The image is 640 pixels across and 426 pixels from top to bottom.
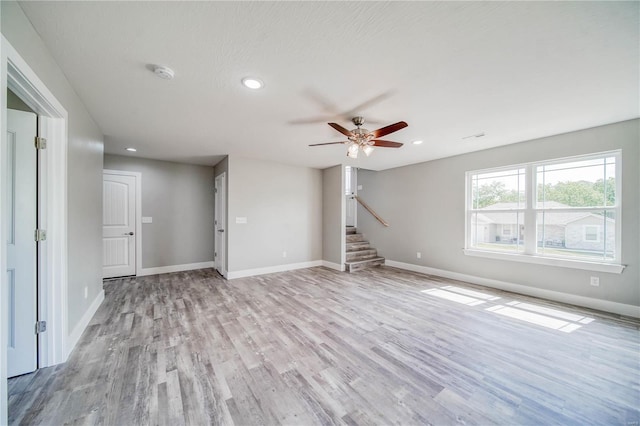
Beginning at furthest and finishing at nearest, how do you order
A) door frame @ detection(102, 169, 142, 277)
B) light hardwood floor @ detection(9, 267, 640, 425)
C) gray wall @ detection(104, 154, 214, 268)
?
gray wall @ detection(104, 154, 214, 268)
door frame @ detection(102, 169, 142, 277)
light hardwood floor @ detection(9, 267, 640, 425)

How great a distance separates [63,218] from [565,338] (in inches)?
193

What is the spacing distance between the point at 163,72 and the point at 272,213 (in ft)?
11.5

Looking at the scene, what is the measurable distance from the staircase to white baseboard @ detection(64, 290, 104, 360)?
168 inches

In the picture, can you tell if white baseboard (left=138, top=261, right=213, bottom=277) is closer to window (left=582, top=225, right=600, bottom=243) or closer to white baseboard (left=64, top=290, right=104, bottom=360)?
white baseboard (left=64, top=290, right=104, bottom=360)

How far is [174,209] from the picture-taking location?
5250 millimetres

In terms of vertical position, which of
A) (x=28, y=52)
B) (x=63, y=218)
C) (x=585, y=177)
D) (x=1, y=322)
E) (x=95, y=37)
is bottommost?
(x=1, y=322)

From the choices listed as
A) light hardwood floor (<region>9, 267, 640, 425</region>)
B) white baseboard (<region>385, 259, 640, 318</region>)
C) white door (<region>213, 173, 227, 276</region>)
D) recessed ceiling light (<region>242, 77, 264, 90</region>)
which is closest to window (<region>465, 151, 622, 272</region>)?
white baseboard (<region>385, 259, 640, 318</region>)

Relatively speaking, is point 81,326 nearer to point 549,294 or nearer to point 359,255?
point 359,255

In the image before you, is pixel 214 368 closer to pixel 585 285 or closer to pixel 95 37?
pixel 95 37

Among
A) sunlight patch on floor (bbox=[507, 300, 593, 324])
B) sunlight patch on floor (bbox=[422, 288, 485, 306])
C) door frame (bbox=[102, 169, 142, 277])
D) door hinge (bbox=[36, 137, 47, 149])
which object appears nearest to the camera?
door hinge (bbox=[36, 137, 47, 149])

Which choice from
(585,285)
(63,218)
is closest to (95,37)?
(63,218)

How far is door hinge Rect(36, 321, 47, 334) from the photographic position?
1.88 meters

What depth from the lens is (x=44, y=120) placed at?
74.5 inches

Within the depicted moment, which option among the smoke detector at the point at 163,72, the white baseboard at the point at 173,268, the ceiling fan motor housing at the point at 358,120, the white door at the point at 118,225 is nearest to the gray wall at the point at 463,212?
the ceiling fan motor housing at the point at 358,120
